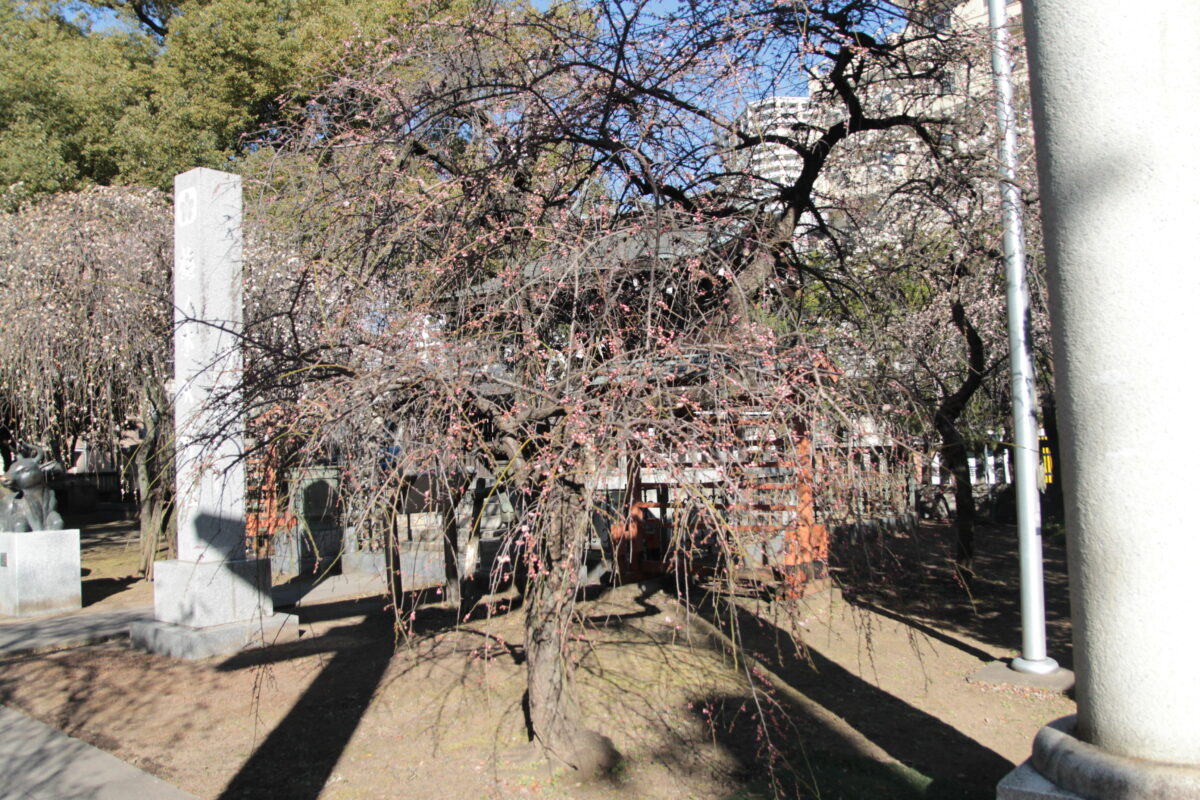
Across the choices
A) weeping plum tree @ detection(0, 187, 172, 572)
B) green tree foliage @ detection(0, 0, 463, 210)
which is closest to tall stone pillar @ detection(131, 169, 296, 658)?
weeping plum tree @ detection(0, 187, 172, 572)

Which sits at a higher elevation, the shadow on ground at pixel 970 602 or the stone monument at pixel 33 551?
the stone monument at pixel 33 551

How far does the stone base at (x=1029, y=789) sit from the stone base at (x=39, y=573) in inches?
436

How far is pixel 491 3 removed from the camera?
249 inches

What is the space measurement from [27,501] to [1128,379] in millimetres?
12199

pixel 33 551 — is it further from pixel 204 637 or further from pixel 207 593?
pixel 204 637

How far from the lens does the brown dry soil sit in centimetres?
507

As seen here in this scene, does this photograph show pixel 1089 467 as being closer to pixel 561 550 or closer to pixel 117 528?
pixel 561 550

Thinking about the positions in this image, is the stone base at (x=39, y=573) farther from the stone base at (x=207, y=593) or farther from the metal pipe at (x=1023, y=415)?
the metal pipe at (x=1023, y=415)

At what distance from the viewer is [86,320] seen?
39.4ft

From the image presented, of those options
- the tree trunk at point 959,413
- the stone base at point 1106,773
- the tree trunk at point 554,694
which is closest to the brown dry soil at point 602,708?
the tree trunk at point 554,694

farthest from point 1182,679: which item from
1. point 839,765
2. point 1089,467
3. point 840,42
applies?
point 840,42

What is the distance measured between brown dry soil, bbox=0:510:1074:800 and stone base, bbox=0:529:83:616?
282cm

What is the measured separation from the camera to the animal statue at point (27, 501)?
11.0 metres

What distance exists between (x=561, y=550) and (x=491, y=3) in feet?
13.0
